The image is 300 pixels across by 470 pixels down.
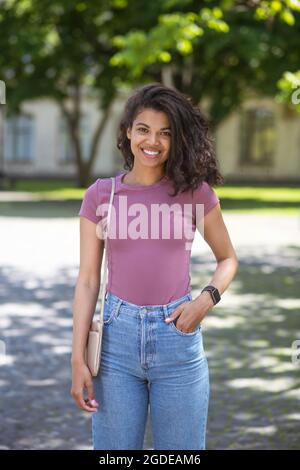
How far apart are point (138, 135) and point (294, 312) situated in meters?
7.08

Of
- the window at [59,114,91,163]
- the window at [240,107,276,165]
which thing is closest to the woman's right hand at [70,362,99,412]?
the window at [240,107,276,165]

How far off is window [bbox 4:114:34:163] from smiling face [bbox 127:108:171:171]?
50.7 meters

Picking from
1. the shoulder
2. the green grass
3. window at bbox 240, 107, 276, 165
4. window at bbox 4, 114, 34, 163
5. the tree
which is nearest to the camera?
the shoulder

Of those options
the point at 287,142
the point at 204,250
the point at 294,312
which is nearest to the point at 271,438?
the point at 294,312

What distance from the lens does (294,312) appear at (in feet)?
32.6

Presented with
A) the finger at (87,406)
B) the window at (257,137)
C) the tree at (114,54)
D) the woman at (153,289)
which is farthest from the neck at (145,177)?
the window at (257,137)

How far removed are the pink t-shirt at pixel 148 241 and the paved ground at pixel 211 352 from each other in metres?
2.34

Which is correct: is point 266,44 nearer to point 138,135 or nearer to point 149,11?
point 149,11

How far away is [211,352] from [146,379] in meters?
4.76

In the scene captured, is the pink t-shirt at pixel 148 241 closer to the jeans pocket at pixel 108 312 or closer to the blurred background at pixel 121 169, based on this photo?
the jeans pocket at pixel 108 312

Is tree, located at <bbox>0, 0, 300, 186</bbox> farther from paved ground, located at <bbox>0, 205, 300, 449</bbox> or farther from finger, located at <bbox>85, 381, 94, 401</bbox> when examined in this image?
finger, located at <bbox>85, 381, 94, 401</bbox>

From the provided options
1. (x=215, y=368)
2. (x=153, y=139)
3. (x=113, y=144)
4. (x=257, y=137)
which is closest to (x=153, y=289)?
(x=153, y=139)

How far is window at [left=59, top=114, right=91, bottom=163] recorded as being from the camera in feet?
172

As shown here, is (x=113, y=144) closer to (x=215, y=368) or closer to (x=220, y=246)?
(x=215, y=368)
